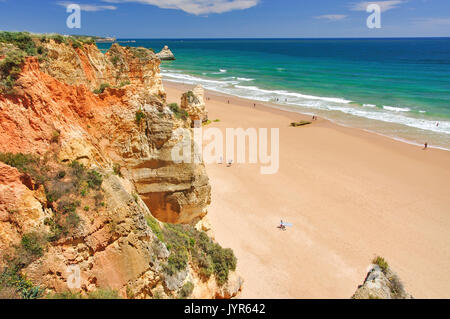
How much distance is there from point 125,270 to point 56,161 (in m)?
2.98

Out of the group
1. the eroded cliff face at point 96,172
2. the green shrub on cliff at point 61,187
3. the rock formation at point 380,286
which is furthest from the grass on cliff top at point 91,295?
the rock formation at point 380,286

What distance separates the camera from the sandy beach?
12.5 m

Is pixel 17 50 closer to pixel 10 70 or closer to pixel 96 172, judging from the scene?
pixel 10 70

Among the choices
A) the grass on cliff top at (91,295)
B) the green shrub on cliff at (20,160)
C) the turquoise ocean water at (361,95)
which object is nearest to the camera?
the grass on cliff top at (91,295)

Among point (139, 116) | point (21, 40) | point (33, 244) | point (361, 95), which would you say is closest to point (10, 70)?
point (21, 40)

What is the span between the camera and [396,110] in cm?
3856

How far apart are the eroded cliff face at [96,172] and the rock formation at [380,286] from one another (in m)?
4.23

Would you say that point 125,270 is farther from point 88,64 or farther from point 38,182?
point 88,64

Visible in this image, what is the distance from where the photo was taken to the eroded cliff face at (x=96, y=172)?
5.49 meters

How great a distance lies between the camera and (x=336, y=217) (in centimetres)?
1691

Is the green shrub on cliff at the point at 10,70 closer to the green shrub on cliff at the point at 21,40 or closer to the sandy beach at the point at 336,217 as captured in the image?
the green shrub on cliff at the point at 21,40

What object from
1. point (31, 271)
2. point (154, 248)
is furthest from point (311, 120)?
point (31, 271)

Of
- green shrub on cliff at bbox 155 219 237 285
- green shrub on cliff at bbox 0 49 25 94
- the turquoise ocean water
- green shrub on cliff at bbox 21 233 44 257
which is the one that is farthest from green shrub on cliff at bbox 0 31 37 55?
the turquoise ocean water

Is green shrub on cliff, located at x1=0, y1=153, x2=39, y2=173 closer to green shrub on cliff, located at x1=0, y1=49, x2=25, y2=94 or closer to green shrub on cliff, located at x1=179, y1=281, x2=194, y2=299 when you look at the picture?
green shrub on cliff, located at x1=0, y1=49, x2=25, y2=94
